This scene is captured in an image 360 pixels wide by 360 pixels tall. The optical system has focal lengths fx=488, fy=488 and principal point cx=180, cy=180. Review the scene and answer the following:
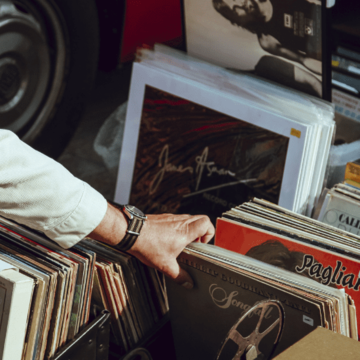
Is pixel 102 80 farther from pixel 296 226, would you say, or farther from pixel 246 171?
pixel 296 226

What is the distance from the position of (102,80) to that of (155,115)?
671 millimetres

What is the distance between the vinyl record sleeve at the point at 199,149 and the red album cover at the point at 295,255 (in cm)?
33

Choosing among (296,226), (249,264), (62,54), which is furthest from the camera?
(62,54)

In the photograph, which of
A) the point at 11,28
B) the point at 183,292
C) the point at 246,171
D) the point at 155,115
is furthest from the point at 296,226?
the point at 11,28

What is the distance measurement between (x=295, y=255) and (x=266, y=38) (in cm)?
73

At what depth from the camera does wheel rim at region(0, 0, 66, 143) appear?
1.90 metres

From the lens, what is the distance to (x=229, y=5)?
1.57m

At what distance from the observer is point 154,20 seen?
1986 mm

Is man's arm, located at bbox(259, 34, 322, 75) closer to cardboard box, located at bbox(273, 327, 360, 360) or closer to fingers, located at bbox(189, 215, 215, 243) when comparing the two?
fingers, located at bbox(189, 215, 215, 243)

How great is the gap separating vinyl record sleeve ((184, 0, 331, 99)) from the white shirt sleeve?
0.83 m
